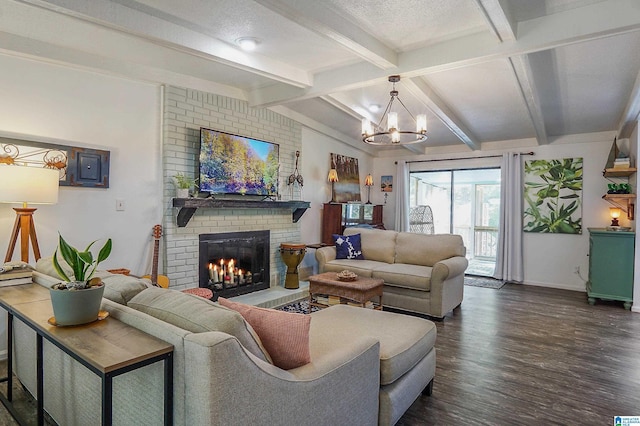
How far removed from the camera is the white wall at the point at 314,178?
18.6ft

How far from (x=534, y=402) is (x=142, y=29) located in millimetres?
3630

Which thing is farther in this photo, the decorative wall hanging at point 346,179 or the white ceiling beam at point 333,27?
the decorative wall hanging at point 346,179

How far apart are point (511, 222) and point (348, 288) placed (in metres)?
3.83

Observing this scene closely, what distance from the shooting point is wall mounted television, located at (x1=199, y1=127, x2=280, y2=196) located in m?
4.06

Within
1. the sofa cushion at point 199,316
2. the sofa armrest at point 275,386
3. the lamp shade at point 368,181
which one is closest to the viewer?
the sofa armrest at point 275,386

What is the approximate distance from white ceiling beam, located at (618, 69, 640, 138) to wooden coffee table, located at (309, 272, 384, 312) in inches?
121

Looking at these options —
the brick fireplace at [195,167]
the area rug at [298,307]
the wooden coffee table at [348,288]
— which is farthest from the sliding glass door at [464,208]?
the wooden coffee table at [348,288]

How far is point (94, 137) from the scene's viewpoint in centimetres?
332

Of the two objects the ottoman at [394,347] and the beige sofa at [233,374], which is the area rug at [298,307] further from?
the beige sofa at [233,374]

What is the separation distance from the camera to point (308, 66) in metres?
3.74

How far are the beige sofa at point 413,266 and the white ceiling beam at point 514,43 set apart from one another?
201 cm

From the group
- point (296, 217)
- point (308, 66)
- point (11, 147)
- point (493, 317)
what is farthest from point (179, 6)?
point (493, 317)

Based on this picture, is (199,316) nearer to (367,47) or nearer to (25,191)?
(25,191)

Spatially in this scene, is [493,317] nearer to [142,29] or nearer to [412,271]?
[412,271]
